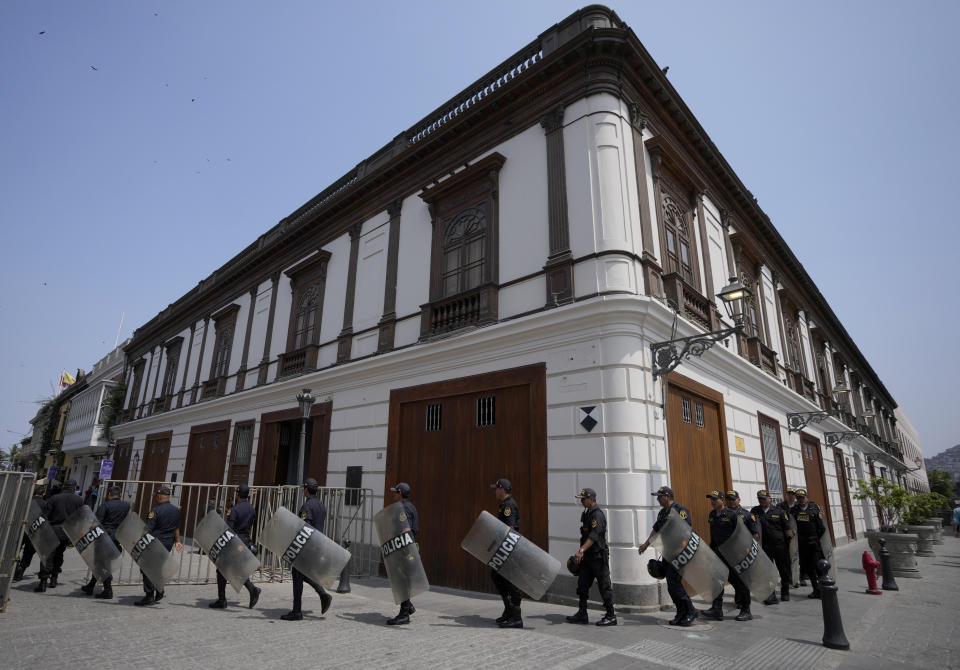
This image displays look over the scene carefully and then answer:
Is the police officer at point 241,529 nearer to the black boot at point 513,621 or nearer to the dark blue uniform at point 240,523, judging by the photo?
the dark blue uniform at point 240,523

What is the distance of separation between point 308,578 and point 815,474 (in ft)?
56.4

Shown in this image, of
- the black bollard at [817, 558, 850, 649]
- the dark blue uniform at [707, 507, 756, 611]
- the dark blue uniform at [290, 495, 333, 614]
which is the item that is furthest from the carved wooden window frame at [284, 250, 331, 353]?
Answer: the black bollard at [817, 558, 850, 649]

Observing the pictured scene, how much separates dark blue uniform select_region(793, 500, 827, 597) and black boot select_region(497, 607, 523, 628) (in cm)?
616

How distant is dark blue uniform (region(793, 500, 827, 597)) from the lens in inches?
374

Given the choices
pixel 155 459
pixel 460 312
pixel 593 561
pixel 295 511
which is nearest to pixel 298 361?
pixel 295 511

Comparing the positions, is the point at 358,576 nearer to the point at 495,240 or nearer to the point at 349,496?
the point at 349,496

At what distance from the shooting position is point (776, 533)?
9430 mm

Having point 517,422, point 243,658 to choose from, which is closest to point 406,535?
point 243,658

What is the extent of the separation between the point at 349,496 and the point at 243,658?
7177 millimetres

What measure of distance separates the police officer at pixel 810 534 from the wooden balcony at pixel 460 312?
22.1 feet

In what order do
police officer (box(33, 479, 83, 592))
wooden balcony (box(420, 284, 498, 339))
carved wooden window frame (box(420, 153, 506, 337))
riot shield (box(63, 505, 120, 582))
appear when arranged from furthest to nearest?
carved wooden window frame (box(420, 153, 506, 337))
wooden balcony (box(420, 284, 498, 339))
police officer (box(33, 479, 83, 592))
riot shield (box(63, 505, 120, 582))

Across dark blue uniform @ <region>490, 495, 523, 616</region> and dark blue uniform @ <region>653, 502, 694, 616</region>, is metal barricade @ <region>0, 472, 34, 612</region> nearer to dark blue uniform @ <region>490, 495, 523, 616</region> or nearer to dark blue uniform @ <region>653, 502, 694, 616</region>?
dark blue uniform @ <region>490, 495, 523, 616</region>

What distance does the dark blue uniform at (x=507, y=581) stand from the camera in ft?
22.0

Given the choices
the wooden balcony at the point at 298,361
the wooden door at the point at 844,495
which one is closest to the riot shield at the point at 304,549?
the wooden balcony at the point at 298,361
